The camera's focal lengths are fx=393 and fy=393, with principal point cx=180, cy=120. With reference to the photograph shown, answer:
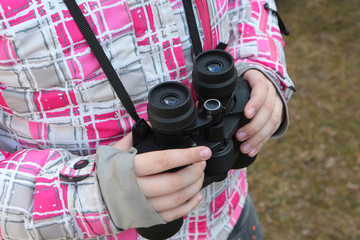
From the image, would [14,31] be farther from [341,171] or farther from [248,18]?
[341,171]

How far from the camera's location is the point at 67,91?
80 centimetres

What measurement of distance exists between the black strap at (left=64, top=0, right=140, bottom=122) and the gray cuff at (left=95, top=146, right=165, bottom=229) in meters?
0.10

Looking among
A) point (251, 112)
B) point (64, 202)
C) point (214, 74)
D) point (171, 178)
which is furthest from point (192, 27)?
point (64, 202)

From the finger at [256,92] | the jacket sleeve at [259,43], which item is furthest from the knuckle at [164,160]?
the jacket sleeve at [259,43]

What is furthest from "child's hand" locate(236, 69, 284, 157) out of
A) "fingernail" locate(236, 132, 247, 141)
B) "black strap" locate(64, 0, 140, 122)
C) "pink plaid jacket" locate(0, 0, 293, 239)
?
"black strap" locate(64, 0, 140, 122)

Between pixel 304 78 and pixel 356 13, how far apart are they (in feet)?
3.08

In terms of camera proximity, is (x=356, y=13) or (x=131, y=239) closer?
(x=131, y=239)

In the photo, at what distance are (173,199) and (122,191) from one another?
4.2 inches

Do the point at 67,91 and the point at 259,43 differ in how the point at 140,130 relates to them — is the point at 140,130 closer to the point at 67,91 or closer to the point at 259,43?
the point at 67,91

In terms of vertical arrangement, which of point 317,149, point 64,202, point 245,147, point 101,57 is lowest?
point 317,149

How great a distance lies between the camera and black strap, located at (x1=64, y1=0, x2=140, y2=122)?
0.74m

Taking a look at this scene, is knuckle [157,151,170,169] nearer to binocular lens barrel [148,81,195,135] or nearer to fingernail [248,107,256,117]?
binocular lens barrel [148,81,195,135]

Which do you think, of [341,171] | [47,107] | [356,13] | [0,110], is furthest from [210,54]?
[356,13]

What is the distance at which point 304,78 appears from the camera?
296 centimetres
